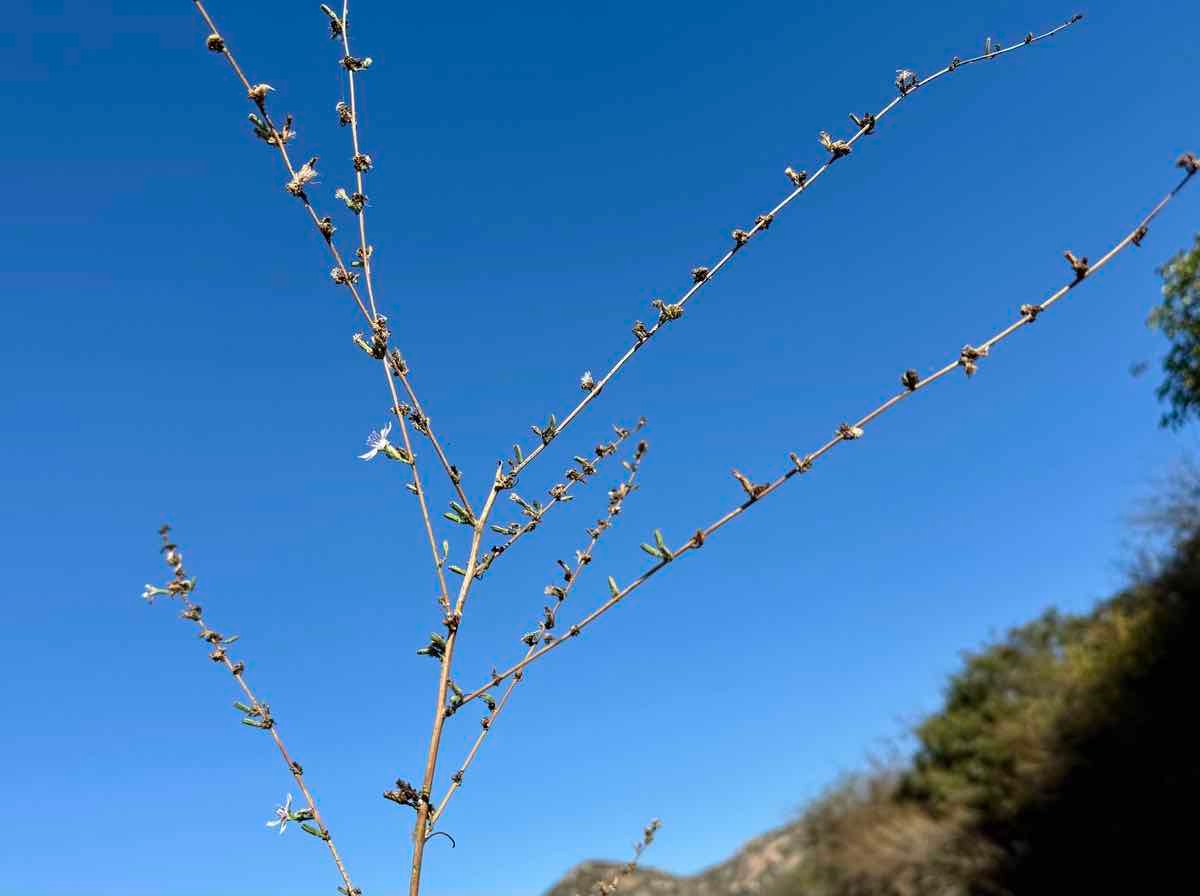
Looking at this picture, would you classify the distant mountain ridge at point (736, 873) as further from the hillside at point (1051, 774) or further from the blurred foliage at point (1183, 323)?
the blurred foliage at point (1183, 323)

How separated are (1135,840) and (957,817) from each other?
4738 millimetres

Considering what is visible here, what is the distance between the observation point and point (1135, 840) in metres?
15.1

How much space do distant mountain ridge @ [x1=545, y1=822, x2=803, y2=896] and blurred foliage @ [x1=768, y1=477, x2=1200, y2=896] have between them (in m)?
A: 4.49

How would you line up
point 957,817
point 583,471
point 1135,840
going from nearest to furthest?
point 583,471 → point 1135,840 → point 957,817

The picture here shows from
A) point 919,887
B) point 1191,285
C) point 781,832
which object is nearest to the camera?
point 1191,285

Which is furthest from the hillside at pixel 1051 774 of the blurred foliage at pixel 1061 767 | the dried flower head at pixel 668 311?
the dried flower head at pixel 668 311

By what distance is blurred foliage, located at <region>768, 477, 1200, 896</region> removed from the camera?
14.7 metres

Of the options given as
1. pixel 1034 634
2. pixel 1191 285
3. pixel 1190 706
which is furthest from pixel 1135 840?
pixel 1191 285

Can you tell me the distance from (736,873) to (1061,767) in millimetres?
17570

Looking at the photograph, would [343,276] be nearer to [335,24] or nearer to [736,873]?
[335,24]

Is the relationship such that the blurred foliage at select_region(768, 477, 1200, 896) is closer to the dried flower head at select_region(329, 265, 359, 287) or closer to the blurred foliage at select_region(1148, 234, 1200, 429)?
the blurred foliage at select_region(1148, 234, 1200, 429)

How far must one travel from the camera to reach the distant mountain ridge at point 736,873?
90.6 feet

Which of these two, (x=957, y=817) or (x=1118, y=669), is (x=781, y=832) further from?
(x=1118, y=669)

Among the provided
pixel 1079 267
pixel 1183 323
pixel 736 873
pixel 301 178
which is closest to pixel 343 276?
pixel 301 178
